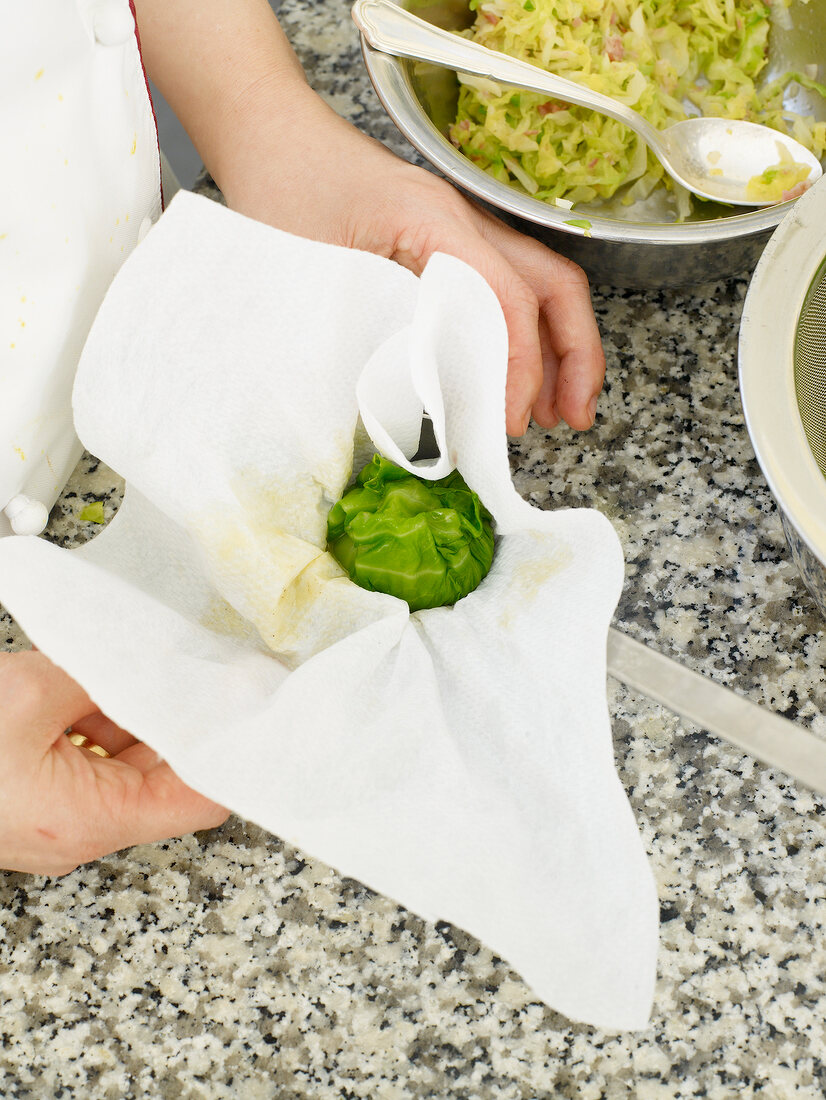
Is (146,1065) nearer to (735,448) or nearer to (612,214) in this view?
(735,448)

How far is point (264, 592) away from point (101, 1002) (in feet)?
0.98

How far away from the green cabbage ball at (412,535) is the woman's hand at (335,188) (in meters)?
0.11

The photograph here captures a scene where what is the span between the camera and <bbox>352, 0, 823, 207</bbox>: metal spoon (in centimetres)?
73

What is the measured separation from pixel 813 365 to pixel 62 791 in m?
0.56

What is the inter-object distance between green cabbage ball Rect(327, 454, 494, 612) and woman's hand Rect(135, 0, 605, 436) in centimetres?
11

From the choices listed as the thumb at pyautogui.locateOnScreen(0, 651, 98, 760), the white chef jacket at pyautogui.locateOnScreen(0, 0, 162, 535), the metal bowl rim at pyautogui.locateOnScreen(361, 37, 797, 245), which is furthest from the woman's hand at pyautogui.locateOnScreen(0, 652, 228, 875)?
the metal bowl rim at pyautogui.locateOnScreen(361, 37, 797, 245)

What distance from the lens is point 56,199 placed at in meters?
0.59

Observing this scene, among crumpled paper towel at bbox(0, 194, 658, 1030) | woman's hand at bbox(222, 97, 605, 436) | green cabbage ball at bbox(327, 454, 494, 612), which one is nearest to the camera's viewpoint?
crumpled paper towel at bbox(0, 194, 658, 1030)

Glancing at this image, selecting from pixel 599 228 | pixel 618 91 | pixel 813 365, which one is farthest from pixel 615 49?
pixel 813 365

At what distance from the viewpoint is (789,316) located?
561 mm

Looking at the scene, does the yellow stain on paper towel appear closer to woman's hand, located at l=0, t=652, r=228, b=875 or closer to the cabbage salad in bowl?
woman's hand, located at l=0, t=652, r=228, b=875

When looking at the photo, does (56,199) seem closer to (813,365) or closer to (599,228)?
(599,228)

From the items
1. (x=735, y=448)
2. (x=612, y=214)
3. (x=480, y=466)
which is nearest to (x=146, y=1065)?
(x=480, y=466)

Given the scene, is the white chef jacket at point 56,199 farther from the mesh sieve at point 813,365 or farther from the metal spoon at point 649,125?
the mesh sieve at point 813,365
